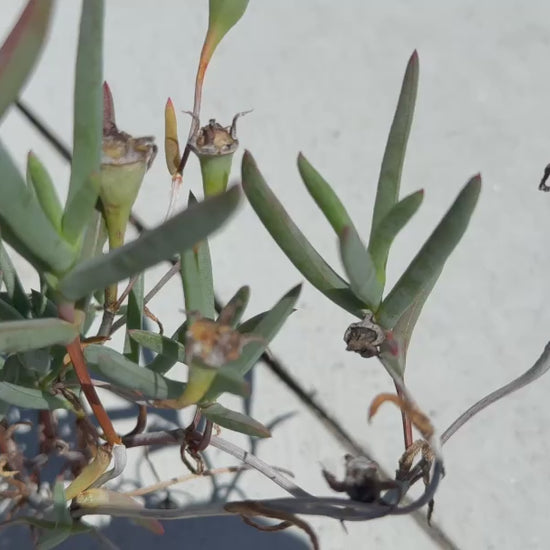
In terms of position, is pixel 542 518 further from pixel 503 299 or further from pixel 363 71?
pixel 363 71

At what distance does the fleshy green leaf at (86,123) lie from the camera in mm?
361

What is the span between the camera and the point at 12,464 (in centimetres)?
60

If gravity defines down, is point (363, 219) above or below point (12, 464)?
A: above

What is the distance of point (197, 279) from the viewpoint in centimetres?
48

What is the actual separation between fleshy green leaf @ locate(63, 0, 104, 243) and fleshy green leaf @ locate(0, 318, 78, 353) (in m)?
0.04

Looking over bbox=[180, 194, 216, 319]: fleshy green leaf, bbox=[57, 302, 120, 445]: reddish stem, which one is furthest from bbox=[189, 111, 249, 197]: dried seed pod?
bbox=[57, 302, 120, 445]: reddish stem

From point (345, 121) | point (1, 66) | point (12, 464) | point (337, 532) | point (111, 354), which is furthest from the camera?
point (345, 121)

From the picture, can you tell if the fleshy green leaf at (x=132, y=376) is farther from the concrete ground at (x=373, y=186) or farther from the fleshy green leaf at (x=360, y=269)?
the concrete ground at (x=373, y=186)

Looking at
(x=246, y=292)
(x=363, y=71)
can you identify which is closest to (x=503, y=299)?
(x=363, y=71)

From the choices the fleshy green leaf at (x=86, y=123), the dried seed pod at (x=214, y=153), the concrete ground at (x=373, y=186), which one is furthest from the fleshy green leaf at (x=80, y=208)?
the concrete ground at (x=373, y=186)

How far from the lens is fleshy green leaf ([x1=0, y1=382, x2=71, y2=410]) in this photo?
0.49 meters

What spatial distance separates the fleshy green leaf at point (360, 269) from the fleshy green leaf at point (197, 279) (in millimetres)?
92

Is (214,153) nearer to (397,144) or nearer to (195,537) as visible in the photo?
(397,144)

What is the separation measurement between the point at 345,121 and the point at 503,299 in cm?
30
